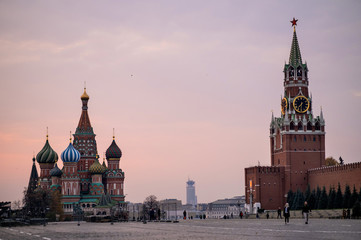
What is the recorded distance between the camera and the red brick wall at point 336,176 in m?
89.3

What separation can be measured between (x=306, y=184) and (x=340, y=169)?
11.5 m

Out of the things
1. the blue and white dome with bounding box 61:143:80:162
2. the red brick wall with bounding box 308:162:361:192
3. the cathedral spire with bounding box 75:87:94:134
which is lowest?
the red brick wall with bounding box 308:162:361:192

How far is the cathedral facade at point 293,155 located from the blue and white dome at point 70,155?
1171 inches

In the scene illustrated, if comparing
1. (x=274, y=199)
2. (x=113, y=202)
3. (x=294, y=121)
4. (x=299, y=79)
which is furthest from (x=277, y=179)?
(x=113, y=202)

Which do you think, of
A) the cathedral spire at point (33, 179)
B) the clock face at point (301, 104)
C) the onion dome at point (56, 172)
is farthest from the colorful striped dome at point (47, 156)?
the clock face at point (301, 104)

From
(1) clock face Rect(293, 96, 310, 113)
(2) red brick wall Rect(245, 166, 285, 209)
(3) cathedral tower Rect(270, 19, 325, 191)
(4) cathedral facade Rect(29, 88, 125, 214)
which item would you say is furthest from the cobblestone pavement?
(4) cathedral facade Rect(29, 88, 125, 214)

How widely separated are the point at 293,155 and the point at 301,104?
9529 mm

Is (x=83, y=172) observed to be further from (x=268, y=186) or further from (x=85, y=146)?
(x=268, y=186)

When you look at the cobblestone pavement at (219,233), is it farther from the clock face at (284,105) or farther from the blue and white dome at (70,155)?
the blue and white dome at (70,155)

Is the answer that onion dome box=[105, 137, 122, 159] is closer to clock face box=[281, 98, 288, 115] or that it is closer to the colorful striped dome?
the colorful striped dome

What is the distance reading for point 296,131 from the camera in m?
107

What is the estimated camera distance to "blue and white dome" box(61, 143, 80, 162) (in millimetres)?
111562

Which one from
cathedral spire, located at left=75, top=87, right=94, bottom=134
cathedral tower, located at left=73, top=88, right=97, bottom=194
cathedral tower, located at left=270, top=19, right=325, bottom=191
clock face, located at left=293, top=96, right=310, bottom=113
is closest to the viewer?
cathedral tower, located at left=270, top=19, right=325, bottom=191

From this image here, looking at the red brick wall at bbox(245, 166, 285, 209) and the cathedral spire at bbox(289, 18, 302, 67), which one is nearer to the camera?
the red brick wall at bbox(245, 166, 285, 209)
